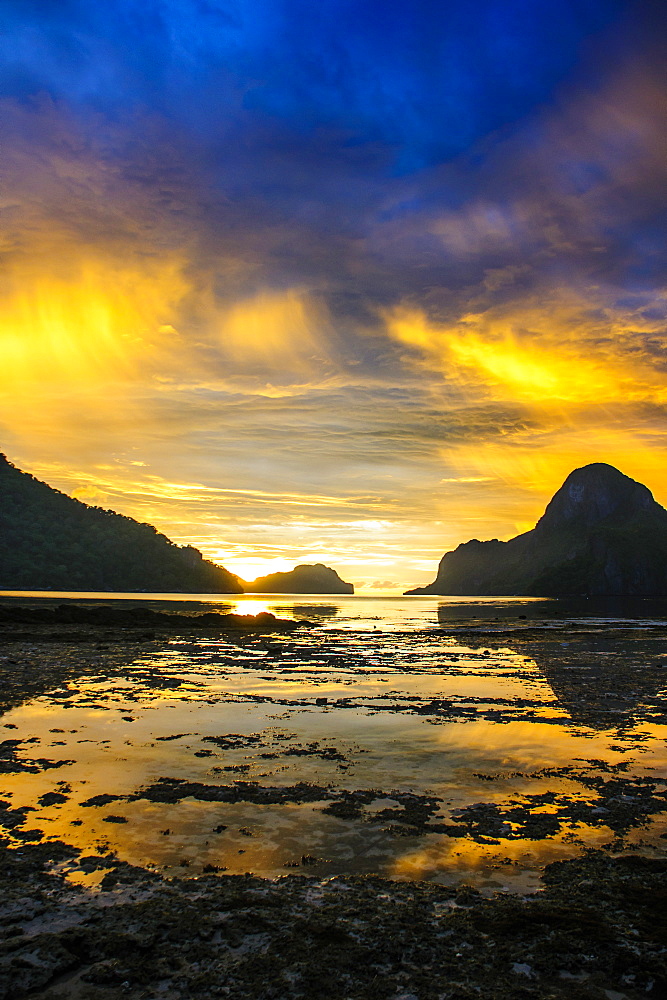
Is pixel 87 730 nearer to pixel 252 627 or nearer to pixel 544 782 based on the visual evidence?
pixel 544 782

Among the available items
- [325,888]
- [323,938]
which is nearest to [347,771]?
[325,888]

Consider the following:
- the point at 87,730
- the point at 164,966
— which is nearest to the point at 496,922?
the point at 164,966

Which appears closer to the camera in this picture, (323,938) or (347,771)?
(323,938)

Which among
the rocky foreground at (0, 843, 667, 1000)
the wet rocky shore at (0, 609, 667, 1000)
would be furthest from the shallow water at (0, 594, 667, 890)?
the rocky foreground at (0, 843, 667, 1000)

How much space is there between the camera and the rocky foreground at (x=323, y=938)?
473 cm

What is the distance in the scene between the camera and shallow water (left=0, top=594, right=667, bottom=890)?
7410 millimetres

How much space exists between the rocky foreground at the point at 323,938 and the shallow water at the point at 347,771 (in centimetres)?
56

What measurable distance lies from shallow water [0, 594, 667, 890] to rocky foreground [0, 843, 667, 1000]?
0.56m

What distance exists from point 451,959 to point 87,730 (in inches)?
423

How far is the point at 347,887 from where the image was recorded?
635cm

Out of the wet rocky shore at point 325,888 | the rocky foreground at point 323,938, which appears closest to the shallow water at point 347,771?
the wet rocky shore at point 325,888

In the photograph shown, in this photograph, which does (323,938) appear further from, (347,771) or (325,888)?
(347,771)

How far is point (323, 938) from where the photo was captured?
537 centimetres

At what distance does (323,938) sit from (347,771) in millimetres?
5524
